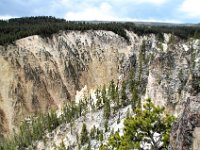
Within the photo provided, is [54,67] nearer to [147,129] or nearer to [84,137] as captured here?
[84,137]

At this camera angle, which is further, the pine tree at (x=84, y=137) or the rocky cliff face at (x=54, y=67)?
the rocky cliff face at (x=54, y=67)

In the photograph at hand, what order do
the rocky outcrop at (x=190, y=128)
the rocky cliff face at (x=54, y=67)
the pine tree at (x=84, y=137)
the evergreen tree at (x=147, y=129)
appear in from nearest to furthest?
the rocky outcrop at (x=190, y=128), the evergreen tree at (x=147, y=129), the pine tree at (x=84, y=137), the rocky cliff face at (x=54, y=67)

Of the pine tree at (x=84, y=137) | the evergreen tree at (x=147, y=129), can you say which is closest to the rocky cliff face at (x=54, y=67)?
the pine tree at (x=84, y=137)

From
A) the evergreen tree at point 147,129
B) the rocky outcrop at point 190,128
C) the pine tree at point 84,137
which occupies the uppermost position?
the rocky outcrop at point 190,128

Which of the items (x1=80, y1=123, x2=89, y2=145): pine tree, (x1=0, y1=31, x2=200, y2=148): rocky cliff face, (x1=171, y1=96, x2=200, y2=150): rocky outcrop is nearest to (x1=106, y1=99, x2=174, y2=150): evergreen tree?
(x1=171, y1=96, x2=200, y2=150): rocky outcrop

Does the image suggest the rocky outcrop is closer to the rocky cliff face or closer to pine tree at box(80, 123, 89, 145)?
pine tree at box(80, 123, 89, 145)

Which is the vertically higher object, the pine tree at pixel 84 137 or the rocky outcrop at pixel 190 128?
the rocky outcrop at pixel 190 128

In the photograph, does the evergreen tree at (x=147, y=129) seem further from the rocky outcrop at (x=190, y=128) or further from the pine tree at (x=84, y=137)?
the pine tree at (x=84, y=137)

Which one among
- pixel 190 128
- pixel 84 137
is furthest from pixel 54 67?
pixel 190 128

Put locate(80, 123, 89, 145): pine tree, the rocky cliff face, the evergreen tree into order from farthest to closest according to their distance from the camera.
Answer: the rocky cliff face → locate(80, 123, 89, 145): pine tree → the evergreen tree

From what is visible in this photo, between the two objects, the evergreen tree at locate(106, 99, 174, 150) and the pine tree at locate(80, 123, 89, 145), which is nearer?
the evergreen tree at locate(106, 99, 174, 150)

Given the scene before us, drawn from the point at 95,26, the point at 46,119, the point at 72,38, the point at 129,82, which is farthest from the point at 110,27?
the point at 129,82
